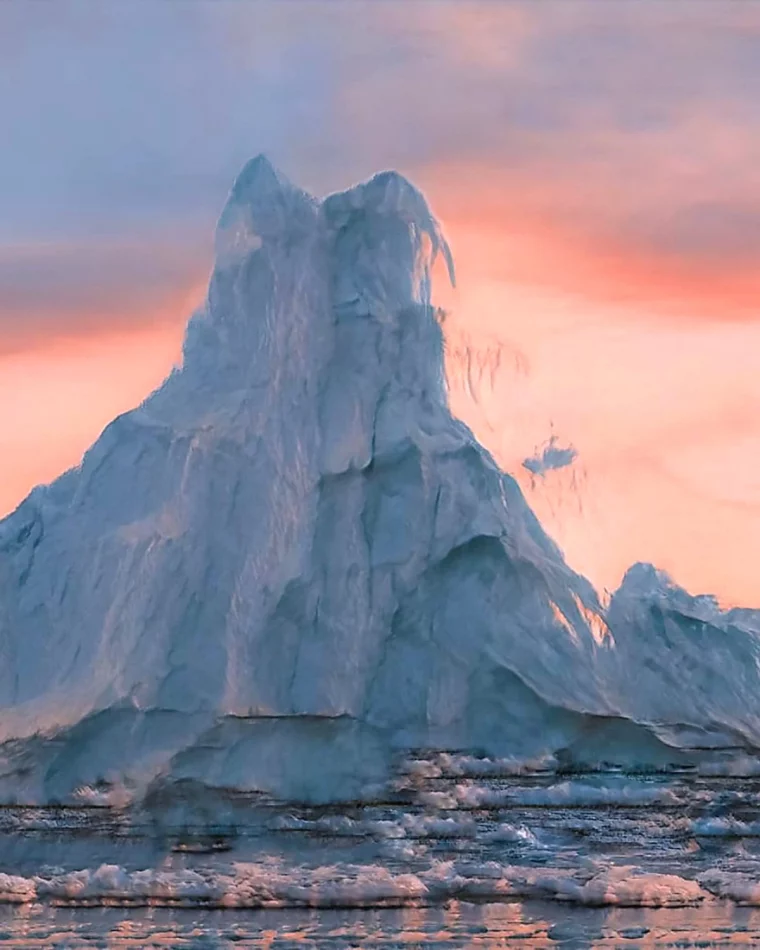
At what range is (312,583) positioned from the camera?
26391mm

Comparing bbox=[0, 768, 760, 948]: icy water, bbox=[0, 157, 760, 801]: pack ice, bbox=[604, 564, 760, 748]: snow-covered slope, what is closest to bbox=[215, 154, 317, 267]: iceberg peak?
bbox=[0, 157, 760, 801]: pack ice

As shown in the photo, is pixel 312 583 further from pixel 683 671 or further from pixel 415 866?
pixel 415 866

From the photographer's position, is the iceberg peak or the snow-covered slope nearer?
the snow-covered slope

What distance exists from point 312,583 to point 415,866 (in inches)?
266

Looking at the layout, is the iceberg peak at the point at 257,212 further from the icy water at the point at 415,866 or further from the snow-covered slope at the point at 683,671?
the icy water at the point at 415,866

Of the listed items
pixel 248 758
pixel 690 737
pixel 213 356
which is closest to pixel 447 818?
pixel 248 758

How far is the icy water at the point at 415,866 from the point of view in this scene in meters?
17.2

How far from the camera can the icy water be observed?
56.3 feet

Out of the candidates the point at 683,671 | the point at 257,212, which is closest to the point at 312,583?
the point at 257,212

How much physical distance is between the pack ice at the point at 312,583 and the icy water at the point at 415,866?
32.4 inches

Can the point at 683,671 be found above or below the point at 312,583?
below

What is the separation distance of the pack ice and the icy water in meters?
0.82

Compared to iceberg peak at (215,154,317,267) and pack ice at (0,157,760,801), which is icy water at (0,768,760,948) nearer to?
pack ice at (0,157,760,801)

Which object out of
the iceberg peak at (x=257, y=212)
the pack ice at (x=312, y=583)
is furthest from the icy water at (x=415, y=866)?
the iceberg peak at (x=257, y=212)
